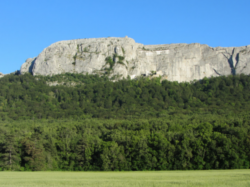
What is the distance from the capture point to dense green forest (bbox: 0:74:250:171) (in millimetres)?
50906

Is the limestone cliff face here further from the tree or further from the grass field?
the grass field

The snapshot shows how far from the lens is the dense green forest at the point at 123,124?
5091cm

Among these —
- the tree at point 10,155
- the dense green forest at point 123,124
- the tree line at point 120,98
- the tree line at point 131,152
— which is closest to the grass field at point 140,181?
the tree line at point 131,152

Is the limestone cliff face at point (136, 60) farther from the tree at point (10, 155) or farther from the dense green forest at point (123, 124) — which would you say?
the tree at point (10, 155)

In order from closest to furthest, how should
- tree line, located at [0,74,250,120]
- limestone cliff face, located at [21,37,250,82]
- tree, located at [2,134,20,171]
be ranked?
tree, located at [2,134,20,171], tree line, located at [0,74,250,120], limestone cliff face, located at [21,37,250,82]

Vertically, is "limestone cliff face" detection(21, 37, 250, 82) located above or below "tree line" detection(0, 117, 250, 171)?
above

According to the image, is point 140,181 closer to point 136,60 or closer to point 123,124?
point 123,124

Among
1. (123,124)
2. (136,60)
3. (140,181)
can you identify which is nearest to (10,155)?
(123,124)

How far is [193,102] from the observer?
108m

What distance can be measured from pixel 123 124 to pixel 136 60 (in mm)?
71025

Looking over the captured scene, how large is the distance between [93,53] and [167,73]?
33.3 m

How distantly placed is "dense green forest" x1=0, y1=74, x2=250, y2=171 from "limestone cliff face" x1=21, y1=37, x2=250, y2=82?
7.21 meters

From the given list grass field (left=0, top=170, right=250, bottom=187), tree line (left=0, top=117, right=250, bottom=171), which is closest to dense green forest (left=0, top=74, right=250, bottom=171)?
tree line (left=0, top=117, right=250, bottom=171)

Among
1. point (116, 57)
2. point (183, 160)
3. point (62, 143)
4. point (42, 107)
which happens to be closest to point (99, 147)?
point (62, 143)
